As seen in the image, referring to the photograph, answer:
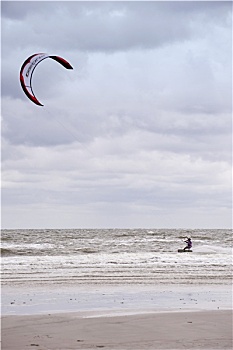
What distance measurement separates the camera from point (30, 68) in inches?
593

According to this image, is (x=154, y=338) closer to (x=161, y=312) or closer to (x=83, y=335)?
(x=83, y=335)

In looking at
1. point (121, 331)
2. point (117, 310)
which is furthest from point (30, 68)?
point (121, 331)

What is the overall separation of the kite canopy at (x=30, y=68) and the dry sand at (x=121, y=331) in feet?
18.1

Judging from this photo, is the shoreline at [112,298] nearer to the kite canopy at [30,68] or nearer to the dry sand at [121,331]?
the dry sand at [121,331]

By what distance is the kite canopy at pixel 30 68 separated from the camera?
14441 millimetres

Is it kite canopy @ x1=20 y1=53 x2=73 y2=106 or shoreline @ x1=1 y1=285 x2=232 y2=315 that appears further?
kite canopy @ x1=20 y1=53 x2=73 y2=106

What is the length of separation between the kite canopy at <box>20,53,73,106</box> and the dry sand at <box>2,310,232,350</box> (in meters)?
5.51

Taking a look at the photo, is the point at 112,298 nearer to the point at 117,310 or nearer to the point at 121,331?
the point at 117,310

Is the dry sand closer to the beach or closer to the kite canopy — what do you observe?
the beach

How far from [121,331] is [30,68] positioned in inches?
290

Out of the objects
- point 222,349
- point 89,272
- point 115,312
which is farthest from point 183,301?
point 89,272

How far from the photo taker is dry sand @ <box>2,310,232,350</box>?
32.8 feet

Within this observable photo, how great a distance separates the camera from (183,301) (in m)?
15.4

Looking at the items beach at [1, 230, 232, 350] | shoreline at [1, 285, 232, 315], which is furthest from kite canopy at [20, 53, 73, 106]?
beach at [1, 230, 232, 350]
